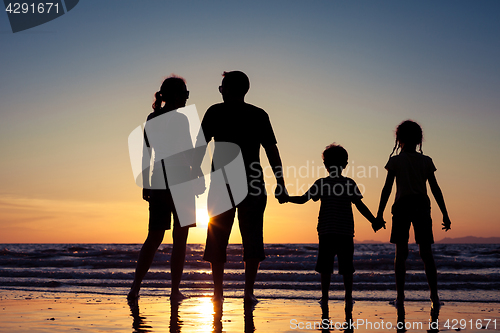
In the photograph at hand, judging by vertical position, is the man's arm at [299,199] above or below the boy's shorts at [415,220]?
above

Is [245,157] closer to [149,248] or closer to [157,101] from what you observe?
[157,101]

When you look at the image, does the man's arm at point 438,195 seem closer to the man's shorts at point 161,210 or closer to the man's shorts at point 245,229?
the man's shorts at point 245,229

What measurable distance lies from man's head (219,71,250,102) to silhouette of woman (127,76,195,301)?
568 mm

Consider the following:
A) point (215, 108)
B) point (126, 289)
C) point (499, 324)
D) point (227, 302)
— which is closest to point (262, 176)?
point (215, 108)

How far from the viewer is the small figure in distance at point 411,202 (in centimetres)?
403

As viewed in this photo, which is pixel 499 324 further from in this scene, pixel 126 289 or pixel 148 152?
pixel 126 289

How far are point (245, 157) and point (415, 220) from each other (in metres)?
1.71

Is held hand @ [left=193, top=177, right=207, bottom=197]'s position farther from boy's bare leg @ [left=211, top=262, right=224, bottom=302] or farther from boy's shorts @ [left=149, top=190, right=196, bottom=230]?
boy's bare leg @ [left=211, top=262, right=224, bottom=302]

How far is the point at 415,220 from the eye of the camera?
158 inches

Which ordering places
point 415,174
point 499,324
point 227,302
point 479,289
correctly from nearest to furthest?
point 499,324 < point 415,174 < point 227,302 < point 479,289

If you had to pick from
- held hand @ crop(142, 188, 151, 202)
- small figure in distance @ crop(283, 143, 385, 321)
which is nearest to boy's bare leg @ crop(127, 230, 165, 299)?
held hand @ crop(142, 188, 151, 202)

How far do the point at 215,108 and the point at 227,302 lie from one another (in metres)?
2.15

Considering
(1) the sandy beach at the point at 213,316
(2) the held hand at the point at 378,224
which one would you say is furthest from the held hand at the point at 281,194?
(1) the sandy beach at the point at 213,316

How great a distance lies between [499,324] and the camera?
3428 mm
